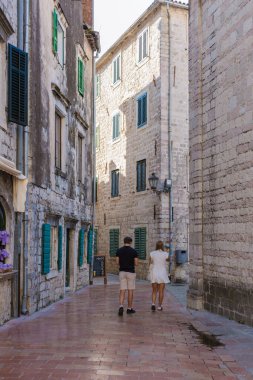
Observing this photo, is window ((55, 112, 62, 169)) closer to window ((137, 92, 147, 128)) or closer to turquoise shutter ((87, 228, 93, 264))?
turquoise shutter ((87, 228, 93, 264))

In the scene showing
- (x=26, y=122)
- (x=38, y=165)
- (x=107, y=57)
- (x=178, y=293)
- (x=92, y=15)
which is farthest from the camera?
(x=107, y=57)

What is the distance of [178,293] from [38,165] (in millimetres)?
6707

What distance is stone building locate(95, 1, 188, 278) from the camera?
20.4 metres

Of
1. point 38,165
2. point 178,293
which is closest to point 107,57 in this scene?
point 178,293

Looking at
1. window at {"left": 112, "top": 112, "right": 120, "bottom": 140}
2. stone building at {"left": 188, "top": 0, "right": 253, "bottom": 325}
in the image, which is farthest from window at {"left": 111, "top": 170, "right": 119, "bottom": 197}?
stone building at {"left": 188, "top": 0, "right": 253, "bottom": 325}

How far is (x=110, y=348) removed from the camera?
721cm

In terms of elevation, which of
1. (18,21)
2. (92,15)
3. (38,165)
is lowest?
(38,165)

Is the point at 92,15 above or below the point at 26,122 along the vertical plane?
above

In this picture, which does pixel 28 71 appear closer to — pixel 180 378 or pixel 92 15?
pixel 180 378

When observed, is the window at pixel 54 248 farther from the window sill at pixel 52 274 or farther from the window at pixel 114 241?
the window at pixel 114 241

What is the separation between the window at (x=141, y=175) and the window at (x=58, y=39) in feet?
26.8

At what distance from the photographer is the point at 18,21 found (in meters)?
10.4

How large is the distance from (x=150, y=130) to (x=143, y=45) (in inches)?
141

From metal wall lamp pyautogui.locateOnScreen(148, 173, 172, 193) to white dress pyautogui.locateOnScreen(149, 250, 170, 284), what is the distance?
25.9ft
